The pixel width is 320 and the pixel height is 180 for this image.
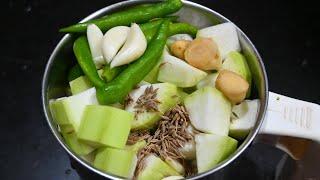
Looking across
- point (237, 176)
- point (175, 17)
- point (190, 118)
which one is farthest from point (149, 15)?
point (237, 176)

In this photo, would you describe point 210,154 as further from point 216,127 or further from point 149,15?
point 149,15

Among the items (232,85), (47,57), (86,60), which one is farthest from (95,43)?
(47,57)

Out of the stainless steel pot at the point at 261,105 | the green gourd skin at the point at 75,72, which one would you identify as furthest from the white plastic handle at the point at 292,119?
the green gourd skin at the point at 75,72

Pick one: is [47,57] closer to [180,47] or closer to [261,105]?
[180,47]

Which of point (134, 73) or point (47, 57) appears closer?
point (134, 73)

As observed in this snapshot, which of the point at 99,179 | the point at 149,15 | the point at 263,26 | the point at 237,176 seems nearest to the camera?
the point at 99,179

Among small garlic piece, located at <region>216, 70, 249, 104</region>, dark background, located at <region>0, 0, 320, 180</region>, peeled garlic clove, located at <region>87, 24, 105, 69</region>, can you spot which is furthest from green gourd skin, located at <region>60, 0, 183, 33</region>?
dark background, located at <region>0, 0, 320, 180</region>
